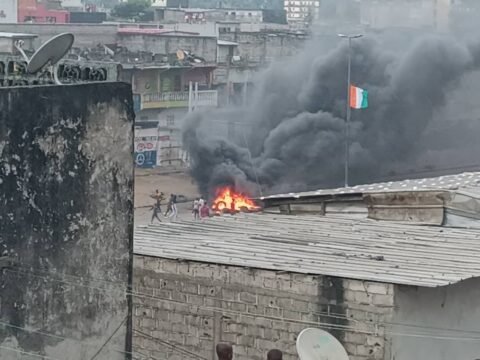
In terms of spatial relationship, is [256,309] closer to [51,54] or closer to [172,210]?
[51,54]

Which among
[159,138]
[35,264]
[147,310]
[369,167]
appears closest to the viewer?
[35,264]

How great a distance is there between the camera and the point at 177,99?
40688mm

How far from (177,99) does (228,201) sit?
13.4 metres

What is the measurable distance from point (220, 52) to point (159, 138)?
30.3ft

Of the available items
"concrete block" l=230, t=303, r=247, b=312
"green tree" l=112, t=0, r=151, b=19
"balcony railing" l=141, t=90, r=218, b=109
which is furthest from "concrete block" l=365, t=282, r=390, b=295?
"green tree" l=112, t=0, r=151, b=19

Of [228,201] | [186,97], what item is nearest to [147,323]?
[228,201]

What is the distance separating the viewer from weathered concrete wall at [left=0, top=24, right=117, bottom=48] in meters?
43.9

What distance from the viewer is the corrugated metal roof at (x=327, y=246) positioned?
9.86 meters

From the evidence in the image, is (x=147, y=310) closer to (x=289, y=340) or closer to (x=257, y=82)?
(x=289, y=340)

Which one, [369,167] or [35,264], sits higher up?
[35,264]

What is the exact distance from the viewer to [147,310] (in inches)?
418

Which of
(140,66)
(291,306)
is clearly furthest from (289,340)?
(140,66)

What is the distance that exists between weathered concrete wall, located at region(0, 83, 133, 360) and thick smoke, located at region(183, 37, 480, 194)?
2299cm

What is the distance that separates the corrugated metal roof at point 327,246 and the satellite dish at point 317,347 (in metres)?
1.26
